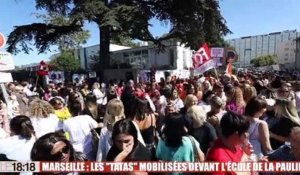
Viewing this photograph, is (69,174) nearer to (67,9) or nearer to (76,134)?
(76,134)

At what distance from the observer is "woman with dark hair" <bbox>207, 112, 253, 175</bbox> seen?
12.4ft

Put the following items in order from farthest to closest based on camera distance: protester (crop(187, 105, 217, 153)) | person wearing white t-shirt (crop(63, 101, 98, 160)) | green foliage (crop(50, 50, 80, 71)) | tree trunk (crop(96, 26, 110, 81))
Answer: green foliage (crop(50, 50, 80, 71)) < tree trunk (crop(96, 26, 110, 81)) < person wearing white t-shirt (crop(63, 101, 98, 160)) < protester (crop(187, 105, 217, 153))

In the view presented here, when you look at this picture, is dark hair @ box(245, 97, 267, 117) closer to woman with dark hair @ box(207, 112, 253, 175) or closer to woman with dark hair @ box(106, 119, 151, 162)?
woman with dark hair @ box(207, 112, 253, 175)

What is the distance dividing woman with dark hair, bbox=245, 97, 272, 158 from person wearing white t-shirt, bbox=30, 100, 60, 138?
274 cm

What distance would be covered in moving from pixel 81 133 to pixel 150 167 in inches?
94.1

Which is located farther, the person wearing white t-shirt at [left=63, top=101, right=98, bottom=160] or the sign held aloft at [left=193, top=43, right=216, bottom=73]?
the sign held aloft at [left=193, top=43, right=216, bottom=73]

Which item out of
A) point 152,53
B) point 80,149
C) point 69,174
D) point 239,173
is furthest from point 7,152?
point 152,53

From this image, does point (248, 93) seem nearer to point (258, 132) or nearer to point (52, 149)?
point (258, 132)

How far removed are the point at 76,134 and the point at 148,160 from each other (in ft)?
7.25

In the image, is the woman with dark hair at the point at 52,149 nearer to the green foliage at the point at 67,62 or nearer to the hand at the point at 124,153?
the hand at the point at 124,153

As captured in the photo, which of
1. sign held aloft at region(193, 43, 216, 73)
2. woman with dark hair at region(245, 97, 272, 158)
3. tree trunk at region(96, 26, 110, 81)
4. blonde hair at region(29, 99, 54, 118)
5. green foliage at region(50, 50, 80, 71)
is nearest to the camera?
woman with dark hair at region(245, 97, 272, 158)

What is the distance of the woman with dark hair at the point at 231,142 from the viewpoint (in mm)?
3789

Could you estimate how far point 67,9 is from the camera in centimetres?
3641

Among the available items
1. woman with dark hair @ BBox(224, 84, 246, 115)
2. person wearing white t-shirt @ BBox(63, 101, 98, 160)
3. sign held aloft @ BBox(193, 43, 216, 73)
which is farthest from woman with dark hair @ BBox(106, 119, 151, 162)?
sign held aloft @ BBox(193, 43, 216, 73)
